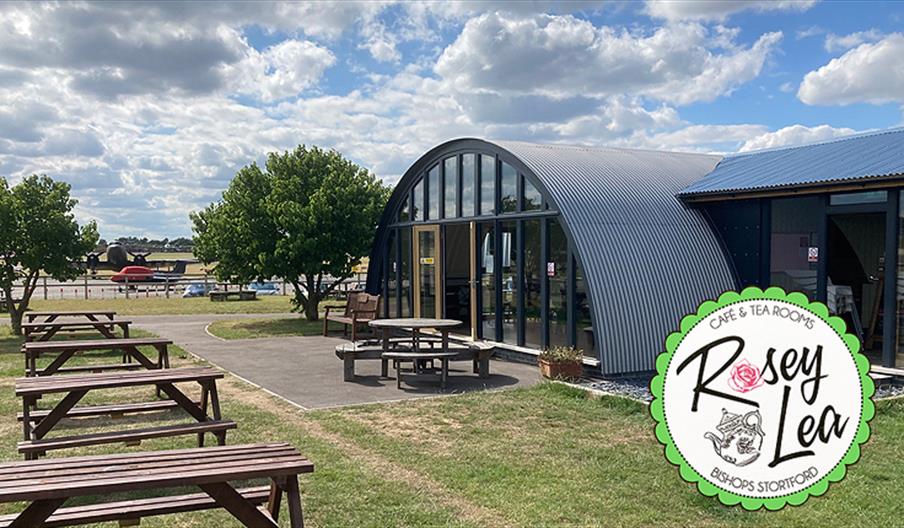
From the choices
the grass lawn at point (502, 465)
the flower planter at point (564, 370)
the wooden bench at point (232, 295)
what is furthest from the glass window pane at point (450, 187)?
the wooden bench at point (232, 295)

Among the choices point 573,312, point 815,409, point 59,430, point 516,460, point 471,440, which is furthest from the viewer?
point 573,312

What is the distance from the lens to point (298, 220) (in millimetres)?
18922

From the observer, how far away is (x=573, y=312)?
11906 millimetres

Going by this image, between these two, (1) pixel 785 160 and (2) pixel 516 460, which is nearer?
(2) pixel 516 460

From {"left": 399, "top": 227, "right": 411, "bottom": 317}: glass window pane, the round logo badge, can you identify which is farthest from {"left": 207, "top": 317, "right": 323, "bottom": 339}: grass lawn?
the round logo badge

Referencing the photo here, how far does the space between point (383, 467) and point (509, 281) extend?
7171 mm

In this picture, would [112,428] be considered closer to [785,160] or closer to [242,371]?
[242,371]

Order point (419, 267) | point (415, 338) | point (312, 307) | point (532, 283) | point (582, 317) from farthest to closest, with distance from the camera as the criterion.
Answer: point (312, 307) < point (419, 267) < point (532, 283) < point (582, 317) < point (415, 338)

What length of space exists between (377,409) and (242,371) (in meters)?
3.92

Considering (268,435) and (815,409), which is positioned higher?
(815,409)

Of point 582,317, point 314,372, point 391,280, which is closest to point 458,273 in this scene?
point 391,280

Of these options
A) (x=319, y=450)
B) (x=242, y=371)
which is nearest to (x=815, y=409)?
(x=319, y=450)

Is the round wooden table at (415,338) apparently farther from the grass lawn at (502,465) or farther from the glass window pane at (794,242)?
the glass window pane at (794,242)

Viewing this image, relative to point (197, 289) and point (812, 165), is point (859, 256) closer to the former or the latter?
point (812, 165)
